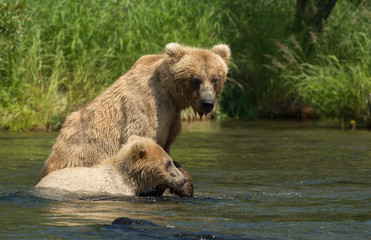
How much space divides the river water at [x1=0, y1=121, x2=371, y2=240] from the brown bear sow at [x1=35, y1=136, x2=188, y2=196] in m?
0.18

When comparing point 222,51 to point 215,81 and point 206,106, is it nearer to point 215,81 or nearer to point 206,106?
point 215,81

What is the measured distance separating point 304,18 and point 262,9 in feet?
4.15

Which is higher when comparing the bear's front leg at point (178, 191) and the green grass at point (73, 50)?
the green grass at point (73, 50)

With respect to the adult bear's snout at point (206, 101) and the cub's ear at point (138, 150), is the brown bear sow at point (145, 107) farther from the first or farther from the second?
the cub's ear at point (138, 150)

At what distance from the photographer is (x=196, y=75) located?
800cm

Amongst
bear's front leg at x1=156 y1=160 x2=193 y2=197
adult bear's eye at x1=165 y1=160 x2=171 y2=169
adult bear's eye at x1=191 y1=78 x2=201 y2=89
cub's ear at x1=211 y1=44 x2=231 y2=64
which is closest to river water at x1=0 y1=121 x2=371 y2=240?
bear's front leg at x1=156 y1=160 x2=193 y2=197

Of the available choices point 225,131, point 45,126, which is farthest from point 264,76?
point 45,126

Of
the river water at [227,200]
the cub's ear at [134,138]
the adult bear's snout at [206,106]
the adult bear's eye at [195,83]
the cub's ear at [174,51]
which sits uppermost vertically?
the cub's ear at [174,51]

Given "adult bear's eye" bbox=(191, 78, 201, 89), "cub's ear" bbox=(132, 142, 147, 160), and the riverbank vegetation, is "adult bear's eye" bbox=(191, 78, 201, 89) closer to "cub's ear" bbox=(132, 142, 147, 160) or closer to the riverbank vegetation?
"cub's ear" bbox=(132, 142, 147, 160)

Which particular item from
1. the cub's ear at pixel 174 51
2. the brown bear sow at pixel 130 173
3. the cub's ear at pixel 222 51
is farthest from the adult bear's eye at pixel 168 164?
the cub's ear at pixel 222 51

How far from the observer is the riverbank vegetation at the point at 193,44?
15984 millimetres

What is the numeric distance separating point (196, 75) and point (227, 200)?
136 cm

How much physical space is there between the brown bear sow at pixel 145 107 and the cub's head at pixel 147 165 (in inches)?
6.6

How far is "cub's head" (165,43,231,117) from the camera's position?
7969mm
